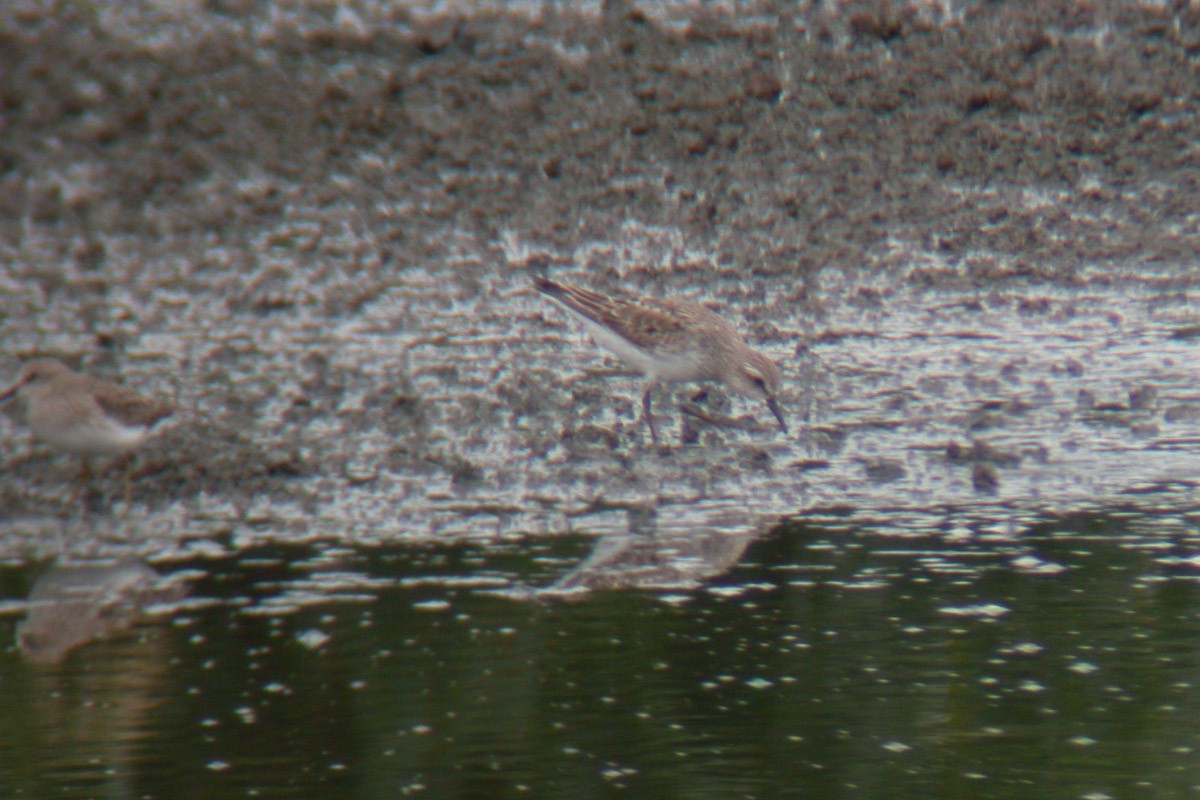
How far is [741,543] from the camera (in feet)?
22.9

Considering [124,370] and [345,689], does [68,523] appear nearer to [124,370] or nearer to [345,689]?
[124,370]

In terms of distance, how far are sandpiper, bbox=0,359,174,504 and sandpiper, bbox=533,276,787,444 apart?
223 centimetres

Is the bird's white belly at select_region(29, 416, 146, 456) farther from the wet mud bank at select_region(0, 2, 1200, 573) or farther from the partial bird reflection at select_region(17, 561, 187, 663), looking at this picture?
the partial bird reflection at select_region(17, 561, 187, 663)

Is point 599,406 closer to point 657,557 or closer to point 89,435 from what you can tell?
point 657,557

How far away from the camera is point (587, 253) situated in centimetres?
1156

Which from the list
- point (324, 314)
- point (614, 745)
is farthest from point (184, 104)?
point (614, 745)

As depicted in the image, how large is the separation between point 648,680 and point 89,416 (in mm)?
3627

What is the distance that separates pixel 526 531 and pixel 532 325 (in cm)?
307

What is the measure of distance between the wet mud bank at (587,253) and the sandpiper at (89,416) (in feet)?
0.75

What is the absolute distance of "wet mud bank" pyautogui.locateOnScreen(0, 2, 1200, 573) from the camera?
26.5 ft

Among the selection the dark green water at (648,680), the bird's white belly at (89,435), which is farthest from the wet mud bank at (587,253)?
the dark green water at (648,680)

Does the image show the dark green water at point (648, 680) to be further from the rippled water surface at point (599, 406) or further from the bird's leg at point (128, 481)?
the bird's leg at point (128, 481)

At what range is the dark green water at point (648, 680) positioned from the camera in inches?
180

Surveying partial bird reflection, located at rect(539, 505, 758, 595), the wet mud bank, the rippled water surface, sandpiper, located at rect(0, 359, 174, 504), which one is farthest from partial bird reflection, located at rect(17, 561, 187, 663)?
partial bird reflection, located at rect(539, 505, 758, 595)
